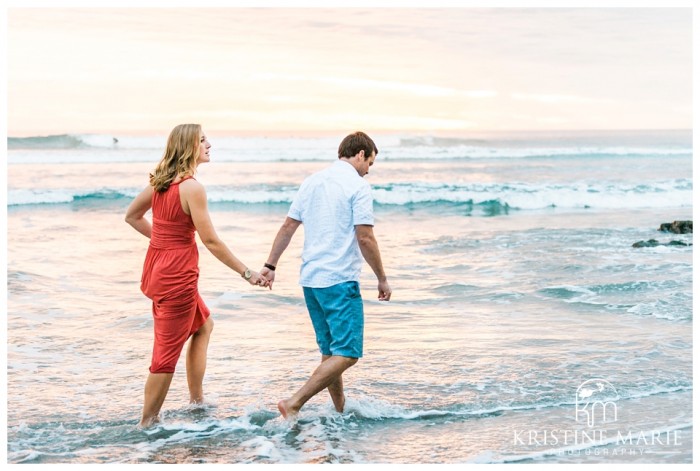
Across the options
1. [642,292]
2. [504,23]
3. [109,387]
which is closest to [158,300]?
[109,387]

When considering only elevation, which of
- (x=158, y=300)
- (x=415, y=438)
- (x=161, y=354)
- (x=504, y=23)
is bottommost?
(x=415, y=438)

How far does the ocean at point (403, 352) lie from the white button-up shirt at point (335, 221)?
39.2 inches

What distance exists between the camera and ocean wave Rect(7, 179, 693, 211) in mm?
21734

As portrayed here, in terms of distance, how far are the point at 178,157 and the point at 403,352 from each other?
290 cm

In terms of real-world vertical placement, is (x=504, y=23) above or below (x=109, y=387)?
A: above

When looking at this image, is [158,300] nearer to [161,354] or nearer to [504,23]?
[161,354]

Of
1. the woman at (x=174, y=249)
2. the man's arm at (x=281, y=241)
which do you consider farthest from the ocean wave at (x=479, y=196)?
the woman at (x=174, y=249)

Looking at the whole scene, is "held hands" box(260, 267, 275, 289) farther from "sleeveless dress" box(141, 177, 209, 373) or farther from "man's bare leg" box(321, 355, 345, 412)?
"man's bare leg" box(321, 355, 345, 412)

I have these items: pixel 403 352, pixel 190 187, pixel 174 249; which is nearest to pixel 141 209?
pixel 174 249

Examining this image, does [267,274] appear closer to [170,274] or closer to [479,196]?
[170,274]

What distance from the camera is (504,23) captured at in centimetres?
3456

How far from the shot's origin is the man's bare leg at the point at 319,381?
513 cm

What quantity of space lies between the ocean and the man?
57 centimetres

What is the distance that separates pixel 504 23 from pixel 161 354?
1250 inches
